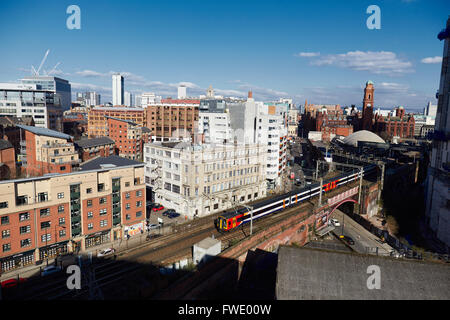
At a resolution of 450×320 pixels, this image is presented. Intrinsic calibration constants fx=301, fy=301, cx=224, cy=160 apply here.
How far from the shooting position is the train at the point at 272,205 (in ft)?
138

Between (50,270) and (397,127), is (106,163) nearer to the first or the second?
(50,270)

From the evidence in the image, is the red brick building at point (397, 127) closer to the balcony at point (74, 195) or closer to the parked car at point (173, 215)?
the parked car at point (173, 215)

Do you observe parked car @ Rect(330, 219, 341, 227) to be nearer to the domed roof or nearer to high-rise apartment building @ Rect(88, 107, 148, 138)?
the domed roof

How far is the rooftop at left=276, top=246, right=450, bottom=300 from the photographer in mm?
20141

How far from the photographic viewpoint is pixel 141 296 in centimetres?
2534

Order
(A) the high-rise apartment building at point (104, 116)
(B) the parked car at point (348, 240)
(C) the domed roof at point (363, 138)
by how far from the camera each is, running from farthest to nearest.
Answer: (A) the high-rise apartment building at point (104, 116)
(C) the domed roof at point (363, 138)
(B) the parked car at point (348, 240)

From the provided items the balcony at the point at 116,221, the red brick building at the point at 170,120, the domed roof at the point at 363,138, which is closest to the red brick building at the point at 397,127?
the domed roof at the point at 363,138

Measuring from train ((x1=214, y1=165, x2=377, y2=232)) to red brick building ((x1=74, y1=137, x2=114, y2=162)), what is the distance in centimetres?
4583

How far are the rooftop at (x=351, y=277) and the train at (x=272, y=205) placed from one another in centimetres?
1993

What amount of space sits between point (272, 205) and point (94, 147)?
54.1 meters

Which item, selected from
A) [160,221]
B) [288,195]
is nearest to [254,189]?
[288,195]

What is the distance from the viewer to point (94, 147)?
264 feet

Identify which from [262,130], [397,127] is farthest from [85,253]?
[397,127]
